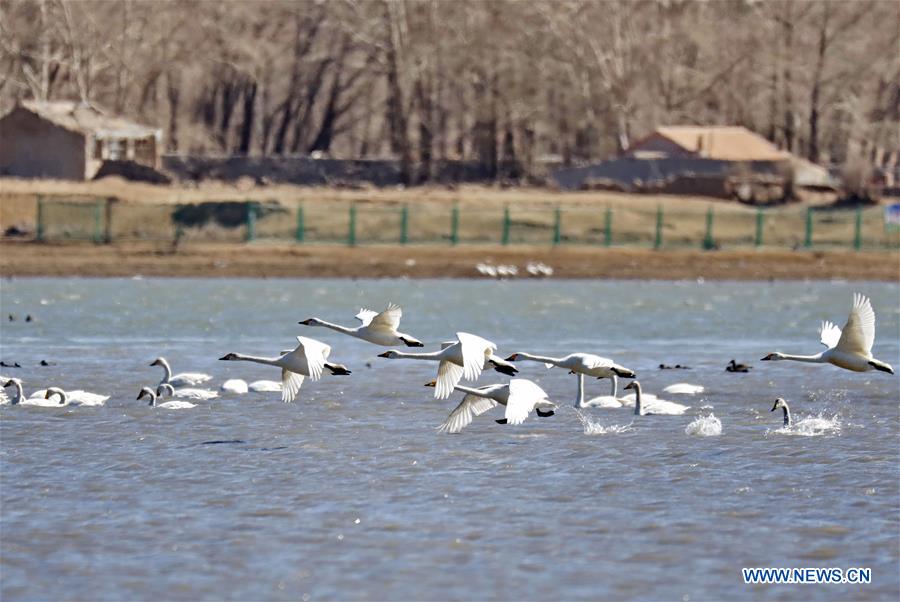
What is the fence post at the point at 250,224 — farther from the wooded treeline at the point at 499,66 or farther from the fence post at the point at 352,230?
the wooded treeline at the point at 499,66

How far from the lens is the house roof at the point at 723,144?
72.3 m

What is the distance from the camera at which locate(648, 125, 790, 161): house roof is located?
237 ft

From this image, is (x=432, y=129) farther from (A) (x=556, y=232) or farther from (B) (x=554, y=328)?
(B) (x=554, y=328)

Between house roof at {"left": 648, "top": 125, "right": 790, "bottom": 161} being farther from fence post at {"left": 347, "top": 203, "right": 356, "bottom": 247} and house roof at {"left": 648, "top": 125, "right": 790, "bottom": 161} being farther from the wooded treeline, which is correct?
fence post at {"left": 347, "top": 203, "right": 356, "bottom": 247}

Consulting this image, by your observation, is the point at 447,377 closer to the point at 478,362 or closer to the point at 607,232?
the point at 478,362

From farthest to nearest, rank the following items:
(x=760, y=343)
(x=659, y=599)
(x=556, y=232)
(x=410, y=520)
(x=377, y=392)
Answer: (x=556, y=232)
(x=760, y=343)
(x=377, y=392)
(x=410, y=520)
(x=659, y=599)

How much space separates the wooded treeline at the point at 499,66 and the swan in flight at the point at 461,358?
5778cm

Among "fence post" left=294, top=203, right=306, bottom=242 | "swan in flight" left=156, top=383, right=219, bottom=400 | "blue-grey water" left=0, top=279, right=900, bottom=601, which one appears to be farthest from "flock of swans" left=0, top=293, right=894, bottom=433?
"fence post" left=294, top=203, right=306, bottom=242

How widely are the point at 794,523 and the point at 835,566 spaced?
1630mm

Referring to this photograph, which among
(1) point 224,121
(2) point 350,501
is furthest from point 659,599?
(1) point 224,121

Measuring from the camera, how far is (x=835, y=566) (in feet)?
43.6

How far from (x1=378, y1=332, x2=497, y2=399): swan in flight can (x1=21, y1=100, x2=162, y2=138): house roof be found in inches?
2038

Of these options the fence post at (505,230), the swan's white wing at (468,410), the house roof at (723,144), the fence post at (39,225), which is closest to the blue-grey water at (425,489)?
the swan's white wing at (468,410)

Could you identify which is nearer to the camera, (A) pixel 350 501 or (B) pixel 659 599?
(B) pixel 659 599
